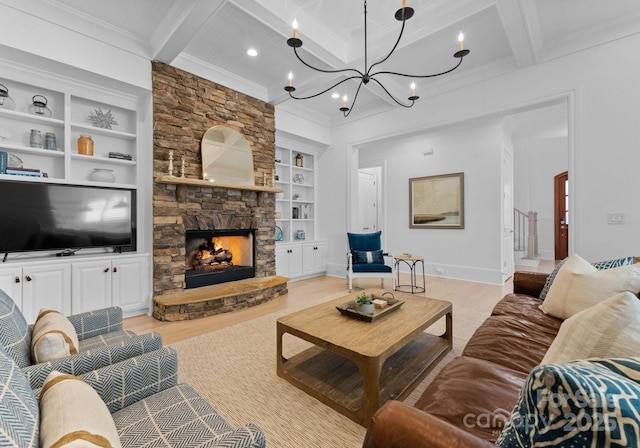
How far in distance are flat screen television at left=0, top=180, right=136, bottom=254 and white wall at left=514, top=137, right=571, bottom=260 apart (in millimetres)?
8584

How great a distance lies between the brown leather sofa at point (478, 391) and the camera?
772 millimetres

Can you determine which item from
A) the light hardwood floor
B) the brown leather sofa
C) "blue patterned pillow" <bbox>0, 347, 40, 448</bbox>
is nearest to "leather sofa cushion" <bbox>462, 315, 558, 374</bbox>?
the brown leather sofa

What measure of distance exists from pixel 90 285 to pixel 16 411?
10.5ft

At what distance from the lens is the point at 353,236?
4.97 metres

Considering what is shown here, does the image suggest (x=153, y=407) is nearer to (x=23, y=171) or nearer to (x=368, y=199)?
(x=23, y=171)

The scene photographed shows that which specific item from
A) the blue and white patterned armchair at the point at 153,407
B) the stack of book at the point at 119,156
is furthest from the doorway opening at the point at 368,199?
the blue and white patterned armchair at the point at 153,407

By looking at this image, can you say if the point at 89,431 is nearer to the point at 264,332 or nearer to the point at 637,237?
the point at 264,332

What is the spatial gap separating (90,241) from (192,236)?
3.65 feet

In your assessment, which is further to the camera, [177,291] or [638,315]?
[177,291]

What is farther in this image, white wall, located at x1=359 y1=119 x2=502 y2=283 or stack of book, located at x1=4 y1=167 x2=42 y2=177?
white wall, located at x1=359 y1=119 x2=502 y2=283

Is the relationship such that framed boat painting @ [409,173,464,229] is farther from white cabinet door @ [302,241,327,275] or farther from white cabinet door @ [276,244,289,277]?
white cabinet door @ [276,244,289,277]

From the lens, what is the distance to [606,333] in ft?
2.77

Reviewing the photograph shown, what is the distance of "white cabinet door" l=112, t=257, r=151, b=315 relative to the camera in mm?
3338

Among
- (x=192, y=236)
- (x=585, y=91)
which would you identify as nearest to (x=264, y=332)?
(x=192, y=236)
